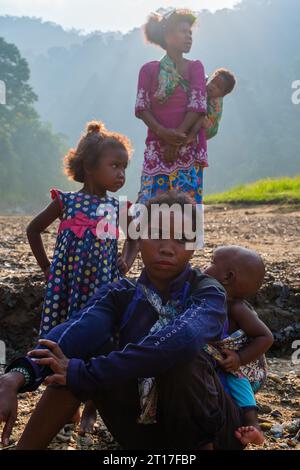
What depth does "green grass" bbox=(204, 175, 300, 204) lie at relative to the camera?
10328 mm

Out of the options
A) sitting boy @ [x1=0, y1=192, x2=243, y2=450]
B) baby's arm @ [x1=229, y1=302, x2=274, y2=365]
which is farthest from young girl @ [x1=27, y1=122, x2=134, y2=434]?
baby's arm @ [x1=229, y1=302, x2=274, y2=365]

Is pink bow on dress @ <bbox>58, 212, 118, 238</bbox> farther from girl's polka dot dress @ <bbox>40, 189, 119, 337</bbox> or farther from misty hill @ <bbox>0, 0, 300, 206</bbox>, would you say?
misty hill @ <bbox>0, 0, 300, 206</bbox>

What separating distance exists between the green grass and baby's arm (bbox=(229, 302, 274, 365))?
8029mm

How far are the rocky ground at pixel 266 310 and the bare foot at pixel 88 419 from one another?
Result: 39 millimetres

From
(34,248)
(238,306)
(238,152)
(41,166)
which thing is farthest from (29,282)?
(238,152)

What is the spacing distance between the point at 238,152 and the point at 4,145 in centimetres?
3778

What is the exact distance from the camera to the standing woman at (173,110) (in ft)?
11.3

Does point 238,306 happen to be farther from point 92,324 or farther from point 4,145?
point 4,145

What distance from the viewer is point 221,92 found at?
149 inches

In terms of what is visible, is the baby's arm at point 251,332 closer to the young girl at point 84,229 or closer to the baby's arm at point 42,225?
the young girl at point 84,229

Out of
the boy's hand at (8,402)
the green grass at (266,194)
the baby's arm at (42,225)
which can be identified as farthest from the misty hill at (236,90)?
the boy's hand at (8,402)

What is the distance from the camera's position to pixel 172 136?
11.2ft

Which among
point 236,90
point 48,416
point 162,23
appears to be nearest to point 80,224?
point 48,416

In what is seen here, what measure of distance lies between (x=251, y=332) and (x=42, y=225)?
3.51 feet
